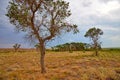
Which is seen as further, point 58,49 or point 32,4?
Result: point 58,49

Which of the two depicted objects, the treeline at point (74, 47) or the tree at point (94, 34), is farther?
the treeline at point (74, 47)

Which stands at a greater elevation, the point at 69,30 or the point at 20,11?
the point at 20,11

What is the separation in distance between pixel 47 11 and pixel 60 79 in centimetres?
882

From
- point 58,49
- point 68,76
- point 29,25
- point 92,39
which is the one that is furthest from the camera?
point 58,49

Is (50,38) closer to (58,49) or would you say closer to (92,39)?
(92,39)

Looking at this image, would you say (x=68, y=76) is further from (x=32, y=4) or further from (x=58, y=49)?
(x=58, y=49)

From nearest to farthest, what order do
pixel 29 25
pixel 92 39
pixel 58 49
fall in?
pixel 29 25, pixel 92 39, pixel 58 49

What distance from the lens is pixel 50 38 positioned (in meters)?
26.1

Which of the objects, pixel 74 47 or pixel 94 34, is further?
pixel 74 47

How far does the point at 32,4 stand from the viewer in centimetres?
2528

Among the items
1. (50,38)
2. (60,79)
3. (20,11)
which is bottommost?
(60,79)

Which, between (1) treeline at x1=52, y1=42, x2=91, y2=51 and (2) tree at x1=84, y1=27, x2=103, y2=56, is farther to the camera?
(1) treeline at x1=52, y1=42, x2=91, y2=51

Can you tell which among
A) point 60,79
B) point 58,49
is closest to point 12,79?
point 60,79

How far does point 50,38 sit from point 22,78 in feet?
20.8
